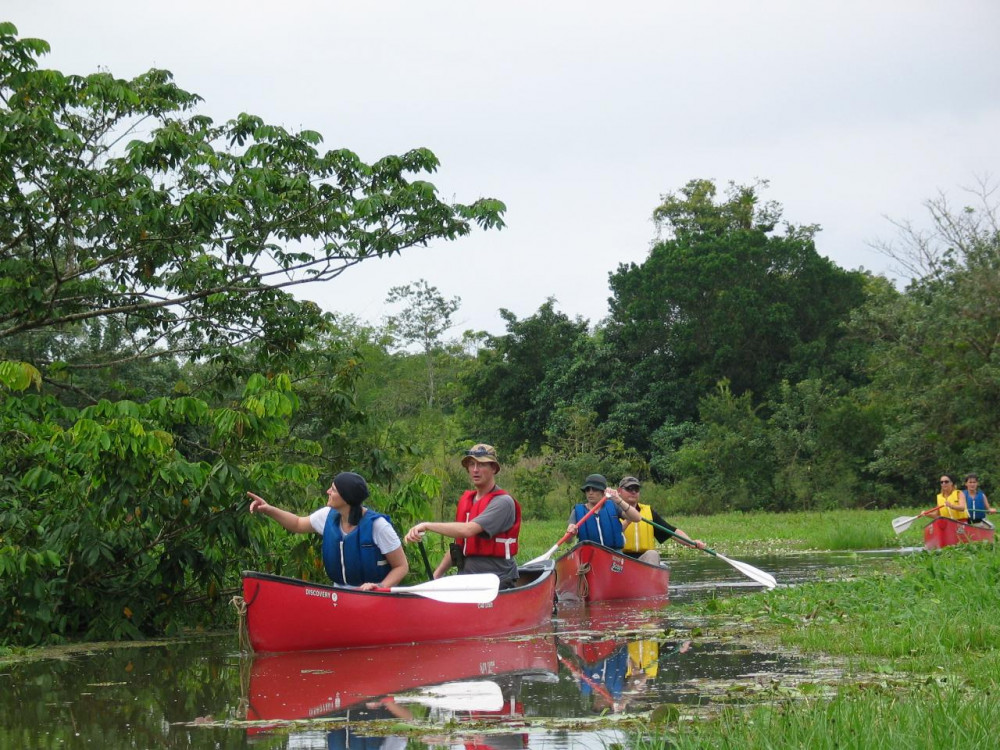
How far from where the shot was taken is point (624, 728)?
211 inches

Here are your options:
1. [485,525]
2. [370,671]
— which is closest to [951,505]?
[485,525]

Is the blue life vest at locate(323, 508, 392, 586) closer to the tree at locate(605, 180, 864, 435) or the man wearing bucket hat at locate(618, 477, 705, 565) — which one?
the man wearing bucket hat at locate(618, 477, 705, 565)

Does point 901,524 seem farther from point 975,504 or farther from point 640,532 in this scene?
point 640,532

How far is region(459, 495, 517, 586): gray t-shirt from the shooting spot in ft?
32.7

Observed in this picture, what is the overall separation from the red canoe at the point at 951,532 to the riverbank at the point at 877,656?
432 centimetres

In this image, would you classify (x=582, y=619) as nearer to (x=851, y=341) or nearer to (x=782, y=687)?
(x=782, y=687)

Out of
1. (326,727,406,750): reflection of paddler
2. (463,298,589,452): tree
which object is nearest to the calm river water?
(326,727,406,750): reflection of paddler

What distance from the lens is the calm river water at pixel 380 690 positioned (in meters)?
5.59

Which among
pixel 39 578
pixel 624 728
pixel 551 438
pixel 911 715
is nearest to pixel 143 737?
pixel 624 728

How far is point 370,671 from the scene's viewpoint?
7.86m

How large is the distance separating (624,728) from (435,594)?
4.06 m

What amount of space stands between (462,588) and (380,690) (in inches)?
104

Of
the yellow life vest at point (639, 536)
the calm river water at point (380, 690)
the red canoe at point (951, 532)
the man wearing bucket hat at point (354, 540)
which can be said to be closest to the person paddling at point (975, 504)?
the red canoe at point (951, 532)

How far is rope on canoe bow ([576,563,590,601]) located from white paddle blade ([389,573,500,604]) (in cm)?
320
